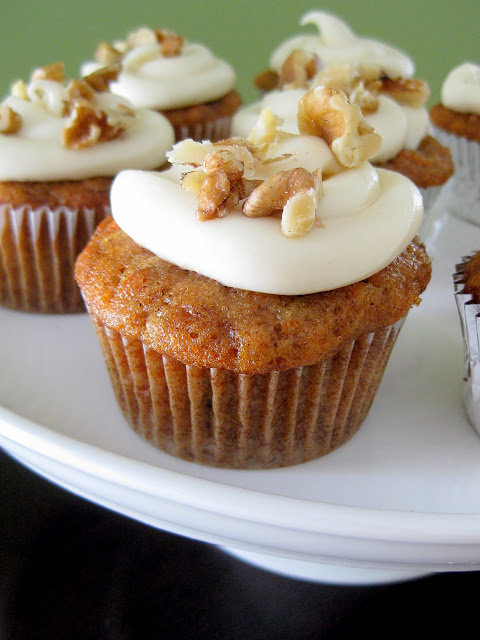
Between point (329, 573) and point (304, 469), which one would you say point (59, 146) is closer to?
point (304, 469)

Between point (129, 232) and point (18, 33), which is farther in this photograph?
point (18, 33)

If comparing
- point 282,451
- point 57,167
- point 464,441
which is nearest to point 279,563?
point 282,451

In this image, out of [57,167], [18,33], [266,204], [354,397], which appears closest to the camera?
[266,204]

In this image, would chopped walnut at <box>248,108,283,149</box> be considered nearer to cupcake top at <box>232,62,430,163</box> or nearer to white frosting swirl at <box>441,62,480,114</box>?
cupcake top at <box>232,62,430,163</box>

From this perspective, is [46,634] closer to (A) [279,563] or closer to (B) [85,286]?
(A) [279,563]

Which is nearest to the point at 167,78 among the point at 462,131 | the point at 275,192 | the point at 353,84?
the point at 353,84
